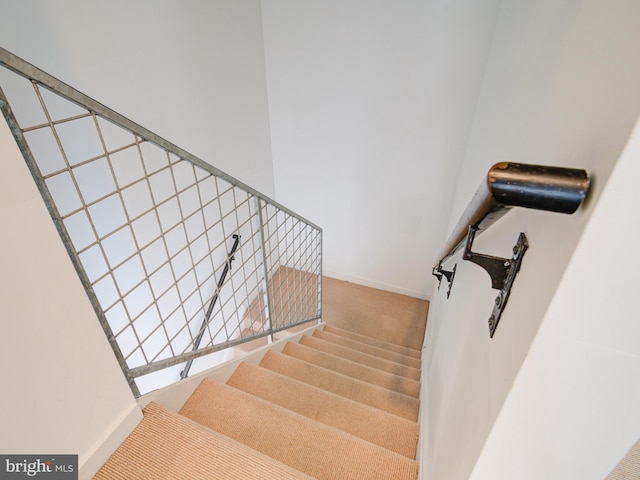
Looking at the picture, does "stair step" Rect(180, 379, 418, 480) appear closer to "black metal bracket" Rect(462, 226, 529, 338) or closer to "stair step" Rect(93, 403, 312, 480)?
"stair step" Rect(93, 403, 312, 480)

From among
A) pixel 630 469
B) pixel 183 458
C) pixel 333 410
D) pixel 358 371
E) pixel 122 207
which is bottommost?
pixel 358 371

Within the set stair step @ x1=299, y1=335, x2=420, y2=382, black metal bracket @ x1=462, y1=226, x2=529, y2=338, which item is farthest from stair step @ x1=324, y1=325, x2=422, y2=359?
black metal bracket @ x1=462, y1=226, x2=529, y2=338

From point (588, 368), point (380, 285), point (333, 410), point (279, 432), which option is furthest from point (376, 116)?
point (588, 368)

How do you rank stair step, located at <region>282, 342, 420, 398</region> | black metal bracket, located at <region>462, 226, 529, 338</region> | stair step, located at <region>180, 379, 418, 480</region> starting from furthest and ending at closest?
stair step, located at <region>282, 342, 420, 398</region>, stair step, located at <region>180, 379, 418, 480</region>, black metal bracket, located at <region>462, 226, 529, 338</region>

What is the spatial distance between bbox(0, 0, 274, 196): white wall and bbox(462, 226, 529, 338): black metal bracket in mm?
1638

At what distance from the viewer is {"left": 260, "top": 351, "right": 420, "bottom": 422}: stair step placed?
144 cm

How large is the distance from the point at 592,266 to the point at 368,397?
143 centimetres

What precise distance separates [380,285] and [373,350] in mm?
1074

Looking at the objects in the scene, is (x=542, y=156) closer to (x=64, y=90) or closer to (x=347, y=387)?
(x=64, y=90)

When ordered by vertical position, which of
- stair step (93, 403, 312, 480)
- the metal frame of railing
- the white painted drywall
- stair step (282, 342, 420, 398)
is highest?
the metal frame of railing

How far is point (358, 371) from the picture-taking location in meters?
1.82

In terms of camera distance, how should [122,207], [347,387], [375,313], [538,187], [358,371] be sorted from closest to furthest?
[538,187] → [122,207] → [347,387] → [358,371] → [375,313]

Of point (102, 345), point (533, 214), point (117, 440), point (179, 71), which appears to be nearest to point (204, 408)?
point (117, 440)

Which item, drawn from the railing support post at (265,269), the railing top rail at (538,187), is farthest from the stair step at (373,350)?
the railing top rail at (538,187)
